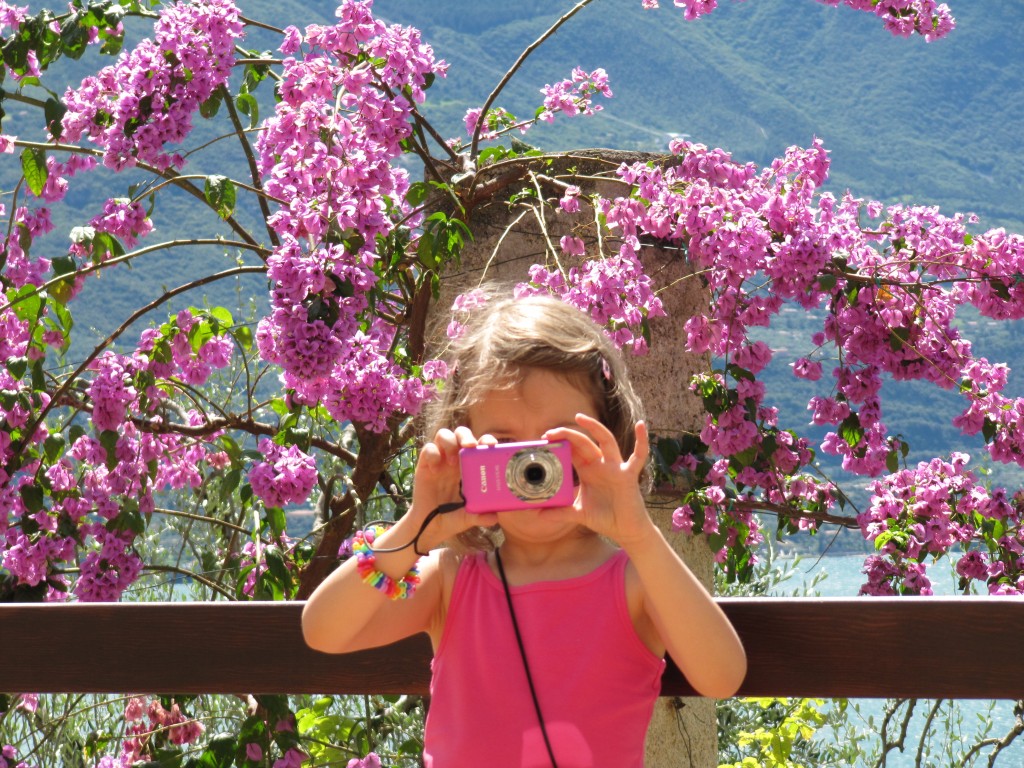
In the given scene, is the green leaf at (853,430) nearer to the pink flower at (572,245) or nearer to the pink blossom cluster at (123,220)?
the pink flower at (572,245)

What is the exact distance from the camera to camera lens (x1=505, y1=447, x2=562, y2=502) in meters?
1.28

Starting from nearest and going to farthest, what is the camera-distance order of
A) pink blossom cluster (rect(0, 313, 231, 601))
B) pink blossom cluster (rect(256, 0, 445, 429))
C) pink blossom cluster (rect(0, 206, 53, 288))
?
1. pink blossom cluster (rect(256, 0, 445, 429))
2. pink blossom cluster (rect(0, 313, 231, 601))
3. pink blossom cluster (rect(0, 206, 53, 288))

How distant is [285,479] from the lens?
2.37 m

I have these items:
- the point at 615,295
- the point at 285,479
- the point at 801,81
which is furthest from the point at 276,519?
the point at 801,81

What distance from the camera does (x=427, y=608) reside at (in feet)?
4.97

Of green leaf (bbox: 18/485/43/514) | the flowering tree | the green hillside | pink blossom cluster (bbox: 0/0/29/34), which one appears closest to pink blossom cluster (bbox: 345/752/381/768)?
the flowering tree

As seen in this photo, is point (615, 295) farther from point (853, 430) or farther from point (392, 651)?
point (392, 651)

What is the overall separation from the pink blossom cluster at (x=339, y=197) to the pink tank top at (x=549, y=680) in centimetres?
76

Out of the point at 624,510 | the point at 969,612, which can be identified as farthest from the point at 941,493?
the point at 624,510

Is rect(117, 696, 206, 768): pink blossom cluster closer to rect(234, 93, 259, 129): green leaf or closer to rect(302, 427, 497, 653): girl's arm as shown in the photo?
rect(234, 93, 259, 129): green leaf

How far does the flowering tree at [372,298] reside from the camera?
232 centimetres

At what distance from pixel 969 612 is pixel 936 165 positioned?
122ft

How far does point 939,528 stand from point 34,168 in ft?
7.05

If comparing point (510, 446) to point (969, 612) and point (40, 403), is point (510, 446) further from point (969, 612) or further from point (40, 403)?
point (40, 403)
